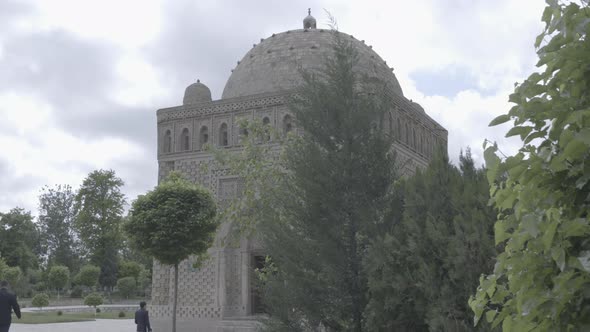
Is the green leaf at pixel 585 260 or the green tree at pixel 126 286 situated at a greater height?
the green leaf at pixel 585 260

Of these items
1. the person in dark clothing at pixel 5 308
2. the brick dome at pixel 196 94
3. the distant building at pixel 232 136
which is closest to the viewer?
the person in dark clothing at pixel 5 308

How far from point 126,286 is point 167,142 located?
2814 centimetres

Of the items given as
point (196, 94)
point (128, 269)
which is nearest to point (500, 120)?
point (196, 94)

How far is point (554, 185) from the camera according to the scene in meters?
2.29

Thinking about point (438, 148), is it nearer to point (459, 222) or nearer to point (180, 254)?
point (459, 222)

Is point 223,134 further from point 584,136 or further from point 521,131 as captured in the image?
point 584,136

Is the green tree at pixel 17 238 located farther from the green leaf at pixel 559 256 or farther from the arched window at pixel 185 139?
the green leaf at pixel 559 256

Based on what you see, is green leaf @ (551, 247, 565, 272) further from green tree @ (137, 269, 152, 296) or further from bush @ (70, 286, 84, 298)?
bush @ (70, 286, 84, 298)

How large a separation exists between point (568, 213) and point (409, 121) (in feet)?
57.3

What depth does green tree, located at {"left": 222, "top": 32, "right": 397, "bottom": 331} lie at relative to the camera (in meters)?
8.09

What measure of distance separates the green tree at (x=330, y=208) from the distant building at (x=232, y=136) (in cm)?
857

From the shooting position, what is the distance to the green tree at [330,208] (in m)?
8.09

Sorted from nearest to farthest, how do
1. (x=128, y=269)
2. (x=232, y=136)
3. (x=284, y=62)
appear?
1. (x=232, y=136)
2. (x=284, y=62)
3. (x=128, y=269)

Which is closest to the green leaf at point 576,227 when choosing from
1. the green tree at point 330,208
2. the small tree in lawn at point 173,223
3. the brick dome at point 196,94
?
the green tree at point 330,208
